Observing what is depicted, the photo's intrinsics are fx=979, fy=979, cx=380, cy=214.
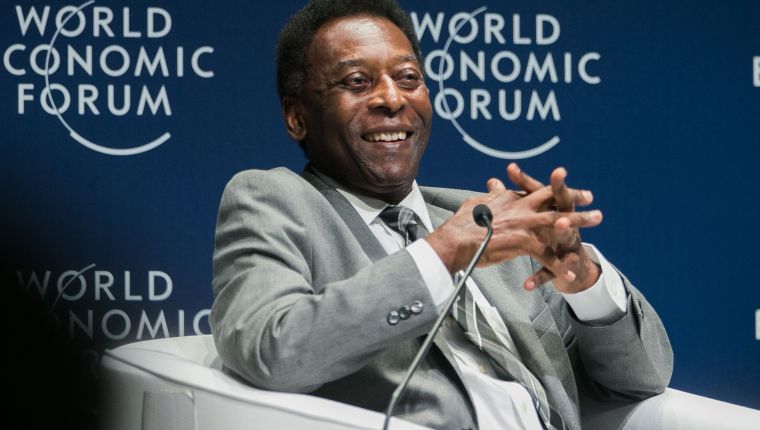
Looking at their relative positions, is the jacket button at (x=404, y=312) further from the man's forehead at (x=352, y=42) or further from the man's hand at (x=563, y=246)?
the man's forehead at (x=352, y=42)

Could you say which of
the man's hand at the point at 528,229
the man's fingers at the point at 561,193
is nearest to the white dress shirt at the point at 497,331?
the man's hand at the point at 528,229

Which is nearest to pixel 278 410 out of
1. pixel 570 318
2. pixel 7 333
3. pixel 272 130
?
pixel 570 318

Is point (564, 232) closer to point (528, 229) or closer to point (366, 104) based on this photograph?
point (528, 229)

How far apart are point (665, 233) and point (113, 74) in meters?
1.70

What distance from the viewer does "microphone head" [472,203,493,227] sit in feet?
4.93

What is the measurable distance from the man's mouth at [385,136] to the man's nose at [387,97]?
0.14ft

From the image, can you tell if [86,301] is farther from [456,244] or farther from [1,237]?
[456,244]

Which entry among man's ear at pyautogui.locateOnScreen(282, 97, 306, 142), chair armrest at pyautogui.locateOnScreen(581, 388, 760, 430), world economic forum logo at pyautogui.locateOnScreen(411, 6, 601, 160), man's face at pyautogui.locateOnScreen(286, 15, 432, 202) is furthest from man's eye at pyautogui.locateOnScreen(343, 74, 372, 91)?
world economic forum logo at pyautogui.locateOnScreen(411, 6, 601, 160)

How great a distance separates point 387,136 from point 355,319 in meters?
0.56

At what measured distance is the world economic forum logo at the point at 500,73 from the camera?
114 inches

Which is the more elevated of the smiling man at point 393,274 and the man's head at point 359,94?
the man's head at point 359,94

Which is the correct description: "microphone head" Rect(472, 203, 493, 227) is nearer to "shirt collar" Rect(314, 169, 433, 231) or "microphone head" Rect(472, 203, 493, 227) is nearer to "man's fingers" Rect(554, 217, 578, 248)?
"man's fingers" Rect(554, 217, 578, 248)

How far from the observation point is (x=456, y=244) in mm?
1500

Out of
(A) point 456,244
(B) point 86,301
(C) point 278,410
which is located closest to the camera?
(B) point 86,301
